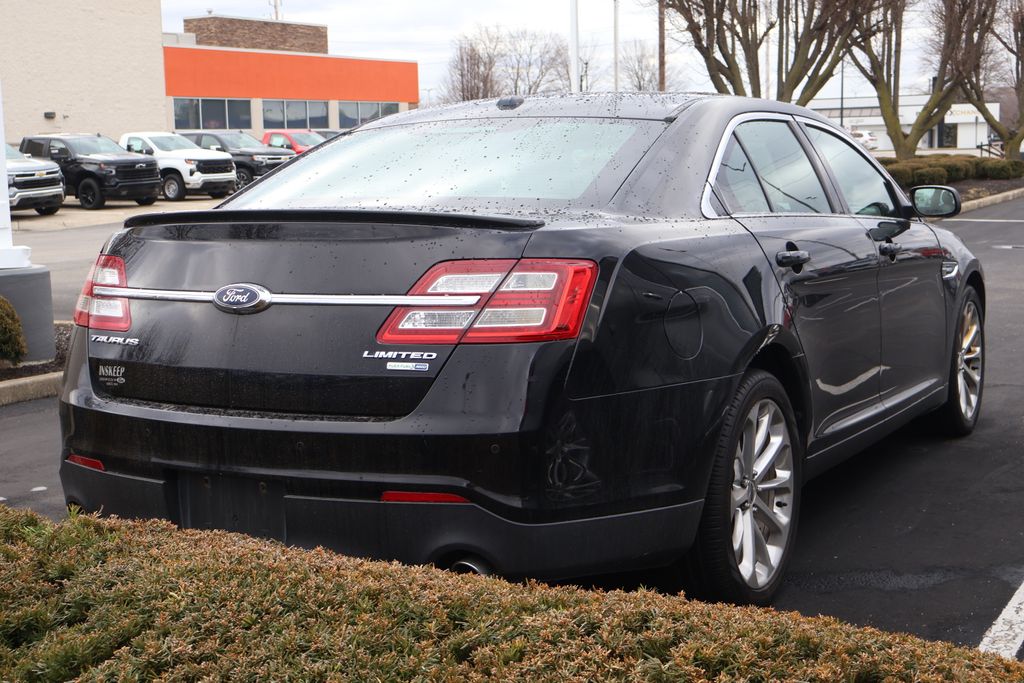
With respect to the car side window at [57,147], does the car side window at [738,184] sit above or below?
above

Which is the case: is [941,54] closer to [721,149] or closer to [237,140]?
[237,140]

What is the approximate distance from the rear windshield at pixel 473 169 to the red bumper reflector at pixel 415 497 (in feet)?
2.82

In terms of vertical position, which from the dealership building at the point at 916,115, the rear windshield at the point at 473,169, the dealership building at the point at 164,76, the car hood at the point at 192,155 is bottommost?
the dealership building at the point at 916,115

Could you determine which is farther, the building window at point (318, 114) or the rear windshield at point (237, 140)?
the building window at point (318, 114)

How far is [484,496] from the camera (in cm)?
322

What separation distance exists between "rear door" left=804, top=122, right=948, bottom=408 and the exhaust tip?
98.5 inches

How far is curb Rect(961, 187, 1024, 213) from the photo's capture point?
28422 mm

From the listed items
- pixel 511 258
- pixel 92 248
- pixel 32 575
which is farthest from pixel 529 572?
pixel 92 248

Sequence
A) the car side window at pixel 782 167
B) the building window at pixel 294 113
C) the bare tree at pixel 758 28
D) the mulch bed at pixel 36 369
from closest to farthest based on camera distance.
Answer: the car side window at pixel 782 167, the mulch bed at pixel 36 369, the bare tree at pixel 758 28, the building window at pixel 294 113

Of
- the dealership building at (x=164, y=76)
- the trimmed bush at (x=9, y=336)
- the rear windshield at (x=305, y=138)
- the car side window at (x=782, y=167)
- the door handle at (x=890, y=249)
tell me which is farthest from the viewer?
the dealership building at (x=164, y=76)

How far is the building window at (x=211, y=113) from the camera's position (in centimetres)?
5497

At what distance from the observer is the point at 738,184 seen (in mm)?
4430

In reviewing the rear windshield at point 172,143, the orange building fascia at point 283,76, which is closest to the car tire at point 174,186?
the rear windshield at point 172,143

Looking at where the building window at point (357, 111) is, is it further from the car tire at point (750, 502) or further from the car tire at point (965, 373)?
Answer: the car tire at point (750, 502)
